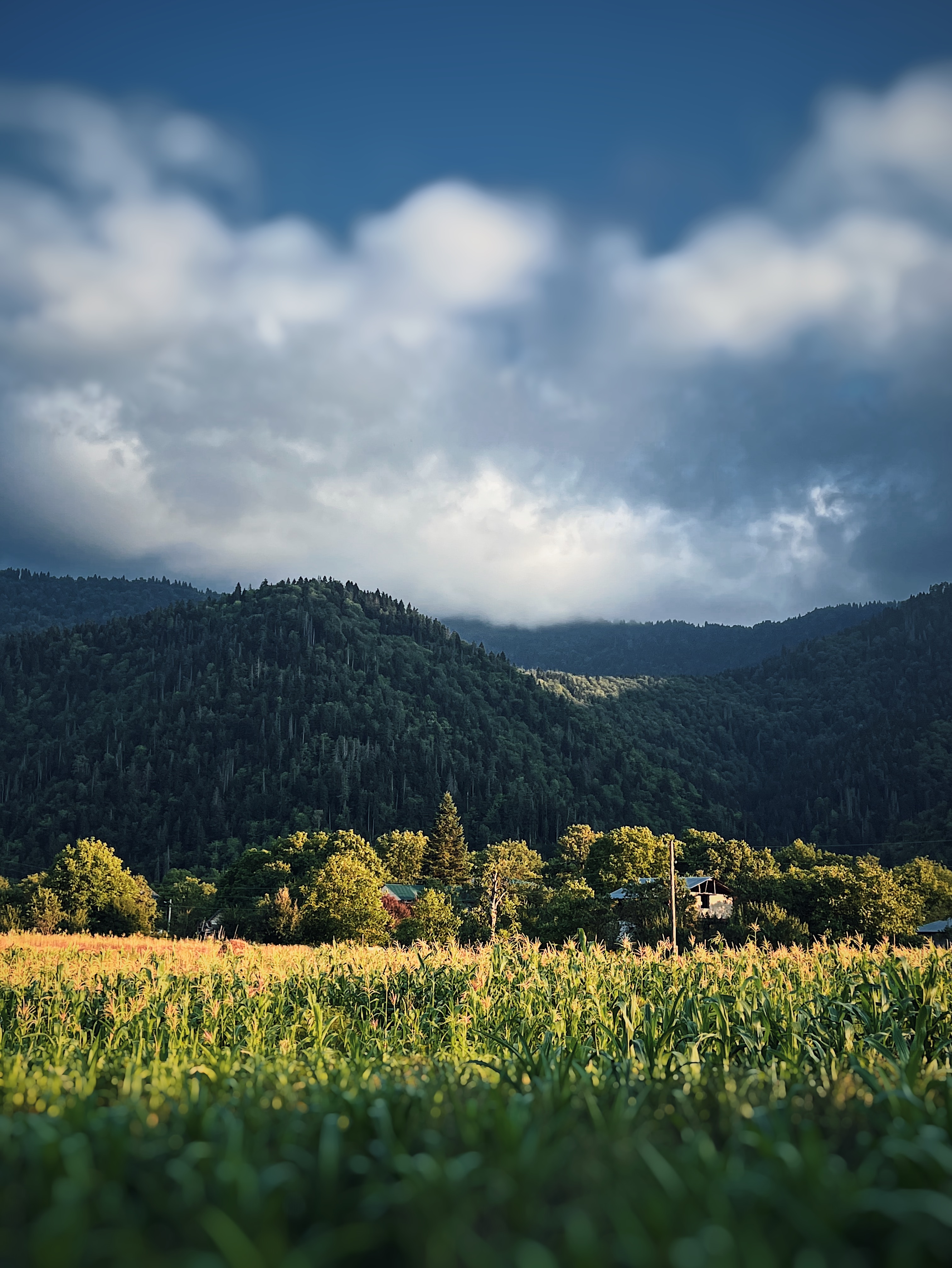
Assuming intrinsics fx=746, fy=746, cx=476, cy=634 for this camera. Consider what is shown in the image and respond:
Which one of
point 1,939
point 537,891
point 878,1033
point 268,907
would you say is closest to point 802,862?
point 537,891

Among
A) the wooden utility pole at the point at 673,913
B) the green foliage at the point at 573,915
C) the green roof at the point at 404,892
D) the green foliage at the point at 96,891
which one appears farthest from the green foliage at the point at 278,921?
the wooden utility pole at the point at 673,913

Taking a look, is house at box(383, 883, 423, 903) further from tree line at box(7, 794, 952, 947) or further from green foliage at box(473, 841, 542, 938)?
green foliage at box(473, 841, 542, 938)

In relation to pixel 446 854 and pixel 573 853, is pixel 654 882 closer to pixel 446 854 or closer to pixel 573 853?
pixel 573 853

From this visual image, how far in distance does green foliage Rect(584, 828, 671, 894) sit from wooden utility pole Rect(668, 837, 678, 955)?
183 centimetres

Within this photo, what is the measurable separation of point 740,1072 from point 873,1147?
73.4 inches

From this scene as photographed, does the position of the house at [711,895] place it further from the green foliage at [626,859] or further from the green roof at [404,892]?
the green roof at [404,892]

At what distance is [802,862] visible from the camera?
82.4 m

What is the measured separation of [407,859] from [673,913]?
82.3 metres

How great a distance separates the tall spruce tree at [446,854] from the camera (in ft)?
382

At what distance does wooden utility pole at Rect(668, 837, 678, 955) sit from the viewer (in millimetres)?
14497

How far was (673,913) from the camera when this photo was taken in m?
41.8

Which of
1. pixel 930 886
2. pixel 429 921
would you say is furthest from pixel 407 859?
pixel 930 886

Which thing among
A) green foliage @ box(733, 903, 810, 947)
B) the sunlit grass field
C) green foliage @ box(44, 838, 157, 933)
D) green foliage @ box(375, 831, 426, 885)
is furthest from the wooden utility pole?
green foliage @ box(375, 831, 426, 885)

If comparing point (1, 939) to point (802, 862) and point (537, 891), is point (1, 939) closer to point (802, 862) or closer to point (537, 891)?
point (537, 891)
